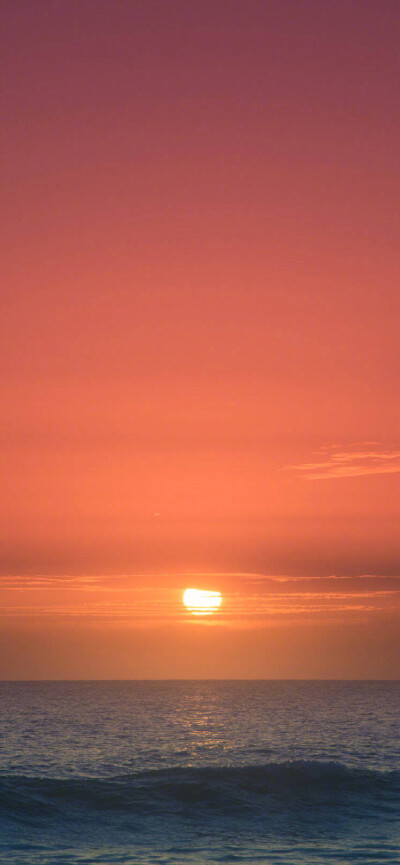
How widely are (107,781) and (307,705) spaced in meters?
88.7

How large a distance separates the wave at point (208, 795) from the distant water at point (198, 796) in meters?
0.07

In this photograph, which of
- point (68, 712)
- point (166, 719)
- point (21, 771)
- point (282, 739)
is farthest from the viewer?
point (68, 712)

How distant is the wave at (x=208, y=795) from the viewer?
141ft

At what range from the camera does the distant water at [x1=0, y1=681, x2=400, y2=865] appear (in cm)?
3366

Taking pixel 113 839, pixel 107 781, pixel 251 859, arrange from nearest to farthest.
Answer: pixel 251 859
pixel 113 839
pixel 107 781

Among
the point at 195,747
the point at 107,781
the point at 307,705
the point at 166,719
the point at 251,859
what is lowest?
the point at 251,859

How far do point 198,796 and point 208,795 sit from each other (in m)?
0.59

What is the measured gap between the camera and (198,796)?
4688cm

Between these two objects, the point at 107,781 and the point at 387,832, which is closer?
the point at 387,832

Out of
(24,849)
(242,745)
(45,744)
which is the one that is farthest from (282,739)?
(24,849)

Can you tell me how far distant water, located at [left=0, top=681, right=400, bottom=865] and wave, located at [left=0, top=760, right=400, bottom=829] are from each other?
0.24 ft

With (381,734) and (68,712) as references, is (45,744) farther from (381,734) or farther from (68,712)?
(68,712)

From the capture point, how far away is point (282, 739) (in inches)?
2933

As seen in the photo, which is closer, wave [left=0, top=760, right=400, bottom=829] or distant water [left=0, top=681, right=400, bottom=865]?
distant water [left=0, top=681, right=400, bottom=865]
